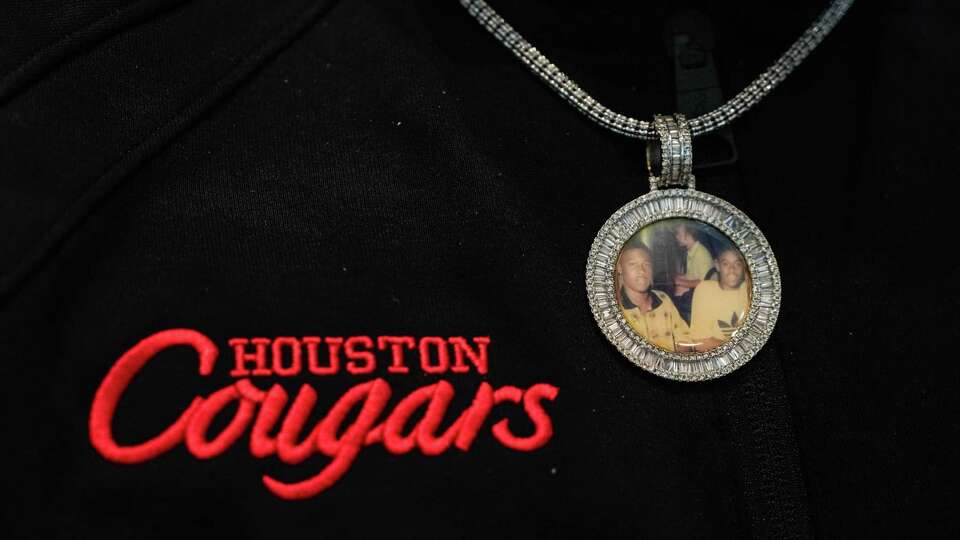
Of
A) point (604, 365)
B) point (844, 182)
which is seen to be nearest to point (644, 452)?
point (604, 365)

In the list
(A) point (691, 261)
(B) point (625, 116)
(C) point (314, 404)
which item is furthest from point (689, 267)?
(C) point (314, 404)

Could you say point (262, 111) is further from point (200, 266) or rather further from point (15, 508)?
point (15, 508)

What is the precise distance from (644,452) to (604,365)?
0.18 ft

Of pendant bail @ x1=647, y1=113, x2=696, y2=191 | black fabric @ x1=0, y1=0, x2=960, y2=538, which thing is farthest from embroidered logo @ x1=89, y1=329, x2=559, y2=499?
pendant bail @ x1=647, y1=113, x2=696, y2=191

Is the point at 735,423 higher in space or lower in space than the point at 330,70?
lower

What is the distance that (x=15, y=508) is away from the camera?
1.39 ft

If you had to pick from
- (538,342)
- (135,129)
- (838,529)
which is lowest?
(838,529)

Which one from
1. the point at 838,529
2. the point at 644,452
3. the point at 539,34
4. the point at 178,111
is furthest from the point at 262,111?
the point at 838,529

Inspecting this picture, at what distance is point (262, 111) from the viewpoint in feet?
1.65

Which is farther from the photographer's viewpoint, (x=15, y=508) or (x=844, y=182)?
(x=844, y=182)

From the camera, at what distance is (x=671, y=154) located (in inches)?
19.8

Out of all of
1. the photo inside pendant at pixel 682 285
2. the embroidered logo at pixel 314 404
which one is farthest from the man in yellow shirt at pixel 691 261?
the embroidered logo at pixel 314 404

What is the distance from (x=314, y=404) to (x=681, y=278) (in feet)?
0.73

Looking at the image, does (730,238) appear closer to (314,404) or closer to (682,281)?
(682,281)
